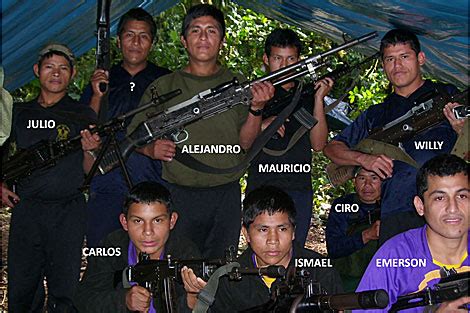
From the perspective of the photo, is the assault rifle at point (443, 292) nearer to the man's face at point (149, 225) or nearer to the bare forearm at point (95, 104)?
the man's face at point (149, 225)

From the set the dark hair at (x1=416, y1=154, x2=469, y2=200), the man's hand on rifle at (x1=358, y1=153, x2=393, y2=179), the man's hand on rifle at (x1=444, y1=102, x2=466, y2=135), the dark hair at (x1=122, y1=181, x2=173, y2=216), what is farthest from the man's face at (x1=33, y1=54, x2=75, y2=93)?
the dark hair at (x1=416, y1=154, x2=469, y2=200)

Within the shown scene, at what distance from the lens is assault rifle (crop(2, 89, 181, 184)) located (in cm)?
537

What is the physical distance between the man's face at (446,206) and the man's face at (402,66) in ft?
4.35

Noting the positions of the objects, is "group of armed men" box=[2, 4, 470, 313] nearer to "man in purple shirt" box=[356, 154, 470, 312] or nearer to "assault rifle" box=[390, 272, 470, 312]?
"man in purple shirt" box=[356, 154, 470, 312]

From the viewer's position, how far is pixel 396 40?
5164 millimetres

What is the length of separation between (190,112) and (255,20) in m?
5.64

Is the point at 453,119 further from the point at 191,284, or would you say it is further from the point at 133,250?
the point at 133,250

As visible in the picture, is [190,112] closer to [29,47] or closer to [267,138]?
[267,138]

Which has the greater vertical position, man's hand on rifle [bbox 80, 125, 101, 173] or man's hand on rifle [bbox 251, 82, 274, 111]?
man's hand on rifle [bbox 251, 82, 274, 111]

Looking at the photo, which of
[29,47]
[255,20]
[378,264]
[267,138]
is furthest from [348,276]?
[255,20]

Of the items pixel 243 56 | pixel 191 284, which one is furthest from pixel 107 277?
pixel 243 56

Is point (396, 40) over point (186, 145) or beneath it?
over

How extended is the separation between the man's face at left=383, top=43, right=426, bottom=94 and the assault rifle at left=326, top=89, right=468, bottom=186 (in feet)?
0.46

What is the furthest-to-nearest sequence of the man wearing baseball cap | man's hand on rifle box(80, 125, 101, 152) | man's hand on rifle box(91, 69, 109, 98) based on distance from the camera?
man's hand on rifle box(91, 69, 109, 98)
man's hand on rifle box(80, 125, 101, 152)
the man wearing baseball cap
